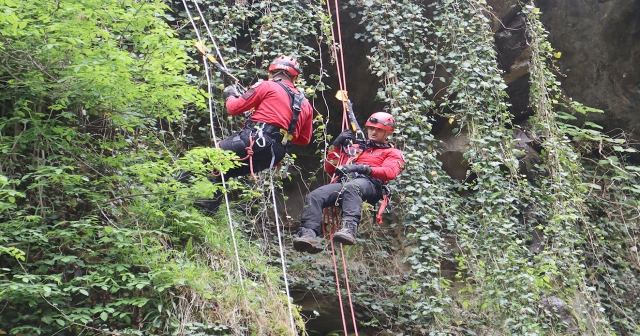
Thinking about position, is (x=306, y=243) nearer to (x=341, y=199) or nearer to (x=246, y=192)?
(x=341, y=199)

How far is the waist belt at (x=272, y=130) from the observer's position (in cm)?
587

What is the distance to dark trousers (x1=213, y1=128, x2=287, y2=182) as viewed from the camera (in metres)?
5.84

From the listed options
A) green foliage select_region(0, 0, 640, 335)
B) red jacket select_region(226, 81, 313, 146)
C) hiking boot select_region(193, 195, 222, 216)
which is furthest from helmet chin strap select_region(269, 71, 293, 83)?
hiking boot select_region(193, 195, 222, 216)

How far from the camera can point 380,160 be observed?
21.1ft

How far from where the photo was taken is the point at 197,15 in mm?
7691

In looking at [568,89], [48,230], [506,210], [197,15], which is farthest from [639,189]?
[48,230]

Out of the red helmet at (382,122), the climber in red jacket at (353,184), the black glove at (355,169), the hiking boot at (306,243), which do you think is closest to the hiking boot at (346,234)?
the climber in red jacket at (353,184)

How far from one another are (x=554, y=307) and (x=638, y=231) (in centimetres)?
226

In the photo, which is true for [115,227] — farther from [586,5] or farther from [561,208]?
[586,5]

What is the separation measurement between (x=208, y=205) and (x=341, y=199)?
1.14 m

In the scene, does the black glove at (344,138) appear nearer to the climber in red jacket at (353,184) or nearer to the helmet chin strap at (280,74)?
the climber in red jacket at (353,184)

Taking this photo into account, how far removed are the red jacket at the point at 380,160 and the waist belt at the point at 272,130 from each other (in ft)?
2.28

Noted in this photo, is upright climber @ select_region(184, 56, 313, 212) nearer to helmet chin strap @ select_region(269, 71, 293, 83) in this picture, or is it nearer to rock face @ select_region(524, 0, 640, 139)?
helmet chin strap @ select_region(269, 71, 293, 83)

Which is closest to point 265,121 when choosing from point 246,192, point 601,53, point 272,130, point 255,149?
point 272,130
